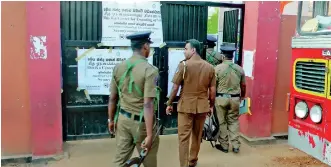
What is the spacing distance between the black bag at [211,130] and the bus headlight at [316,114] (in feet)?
6.48

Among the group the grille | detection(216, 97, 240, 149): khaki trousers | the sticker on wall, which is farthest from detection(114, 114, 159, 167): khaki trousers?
detection(216, 97, 240, 149): khaki trousers

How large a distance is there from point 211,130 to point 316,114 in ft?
7.01

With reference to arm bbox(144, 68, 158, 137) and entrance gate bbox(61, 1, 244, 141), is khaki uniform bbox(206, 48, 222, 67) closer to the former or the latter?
entrance gate bbox(61, 1, 244, 141)

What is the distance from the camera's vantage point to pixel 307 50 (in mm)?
3348

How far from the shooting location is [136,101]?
3.14 meters

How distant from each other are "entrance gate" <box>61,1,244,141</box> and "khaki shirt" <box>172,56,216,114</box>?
150 centimetres

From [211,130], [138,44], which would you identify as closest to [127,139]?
[138,44]

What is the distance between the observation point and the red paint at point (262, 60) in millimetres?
5340

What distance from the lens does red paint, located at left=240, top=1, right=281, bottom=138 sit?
210 inches

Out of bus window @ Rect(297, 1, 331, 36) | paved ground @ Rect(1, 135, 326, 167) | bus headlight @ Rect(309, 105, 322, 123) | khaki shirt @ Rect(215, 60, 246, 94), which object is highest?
bus window @ Rect(297, 1, 331, 36)

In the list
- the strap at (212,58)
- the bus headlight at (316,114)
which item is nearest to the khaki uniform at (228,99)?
the strap at (212,58)

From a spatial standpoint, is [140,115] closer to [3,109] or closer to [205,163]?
[205,163]

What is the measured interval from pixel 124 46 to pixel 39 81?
1445mm

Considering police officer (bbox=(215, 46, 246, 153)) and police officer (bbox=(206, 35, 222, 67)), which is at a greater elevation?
police officer (bbox=(206, 35, 222, 67))
